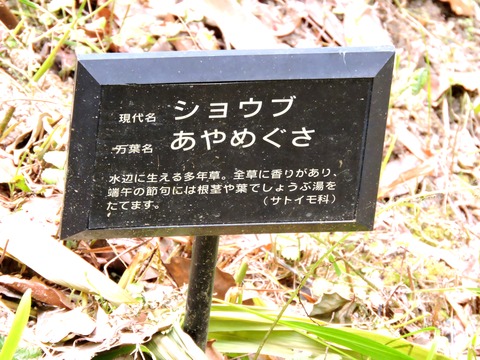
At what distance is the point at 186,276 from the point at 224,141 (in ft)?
2.45

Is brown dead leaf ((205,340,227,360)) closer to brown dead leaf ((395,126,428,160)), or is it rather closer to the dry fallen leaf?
the dry fallen leaf

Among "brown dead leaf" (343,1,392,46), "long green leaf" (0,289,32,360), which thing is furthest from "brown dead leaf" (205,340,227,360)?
"brown dead leaf" (343,1,392,46)

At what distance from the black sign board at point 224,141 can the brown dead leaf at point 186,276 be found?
0.57 meters

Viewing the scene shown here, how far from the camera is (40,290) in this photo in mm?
1789

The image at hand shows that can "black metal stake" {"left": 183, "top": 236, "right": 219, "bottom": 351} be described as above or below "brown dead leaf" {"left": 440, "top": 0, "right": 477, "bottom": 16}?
below

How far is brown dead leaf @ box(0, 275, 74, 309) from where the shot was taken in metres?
1.79

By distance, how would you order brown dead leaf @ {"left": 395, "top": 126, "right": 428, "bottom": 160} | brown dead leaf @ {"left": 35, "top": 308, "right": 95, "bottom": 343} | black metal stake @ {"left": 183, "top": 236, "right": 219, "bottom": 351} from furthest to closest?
brown dead leaf @ {"left": 395, "top": 126, "right": 428, "bottom": 160}, brown dead leaf @ {"left": 35, "top": 308, "right": 95, "bottom": 343}, black metal stake @ {"left": 183, "top": 236, "right": 219, "bottom": 351}

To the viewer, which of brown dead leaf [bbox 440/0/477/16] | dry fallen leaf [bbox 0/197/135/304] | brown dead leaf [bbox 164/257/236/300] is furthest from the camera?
brown dead leaf [bbox 440/0/477/16]

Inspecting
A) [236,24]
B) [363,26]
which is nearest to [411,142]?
[363,26]

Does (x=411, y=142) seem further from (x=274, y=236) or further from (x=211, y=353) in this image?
(x=211, y=353)

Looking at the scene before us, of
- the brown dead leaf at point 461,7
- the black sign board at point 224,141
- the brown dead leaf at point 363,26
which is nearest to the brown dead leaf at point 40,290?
the black sign board at point 224,141

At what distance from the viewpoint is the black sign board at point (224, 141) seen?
4.31 ft

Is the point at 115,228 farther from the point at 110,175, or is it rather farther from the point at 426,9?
the point at 426,9

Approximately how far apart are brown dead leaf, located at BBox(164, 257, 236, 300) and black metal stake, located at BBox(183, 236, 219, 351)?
348mm
